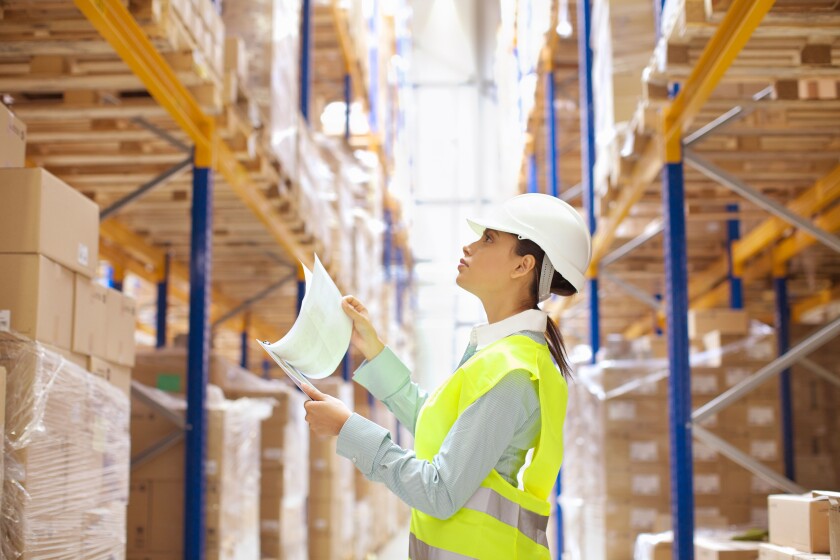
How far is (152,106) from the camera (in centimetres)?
536

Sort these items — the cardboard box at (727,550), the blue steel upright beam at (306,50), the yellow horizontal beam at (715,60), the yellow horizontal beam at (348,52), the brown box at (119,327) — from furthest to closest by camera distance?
the yellow horizontal beam at (348,52)
the blue steel upright beam at (306,50)
the cardboard box at (727,550)
the brown box at (119,327)
the yellow horizontal beam at (715,60)

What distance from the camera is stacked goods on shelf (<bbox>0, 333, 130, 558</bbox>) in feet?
10.9

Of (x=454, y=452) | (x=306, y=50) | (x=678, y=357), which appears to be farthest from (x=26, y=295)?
(x=306, y=50)

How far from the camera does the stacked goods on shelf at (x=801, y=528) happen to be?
3.86 meters

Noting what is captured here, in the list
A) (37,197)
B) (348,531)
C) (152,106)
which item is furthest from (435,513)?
(348,531)

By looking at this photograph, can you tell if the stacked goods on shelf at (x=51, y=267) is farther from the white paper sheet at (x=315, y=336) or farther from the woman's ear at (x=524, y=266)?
the woman's ear at (x=524, y=266)

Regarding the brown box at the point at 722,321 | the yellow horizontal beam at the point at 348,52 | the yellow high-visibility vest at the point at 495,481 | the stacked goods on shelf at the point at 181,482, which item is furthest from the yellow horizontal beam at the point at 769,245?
the yellow high-visibility vest at the point at 495,481

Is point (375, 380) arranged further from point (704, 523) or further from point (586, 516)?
point (586, 516)

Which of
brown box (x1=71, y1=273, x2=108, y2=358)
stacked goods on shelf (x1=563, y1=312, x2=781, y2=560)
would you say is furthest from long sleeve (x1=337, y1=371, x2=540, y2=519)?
stacked goods on shelf (x1=563, y1=312, x2=781, y2=560)

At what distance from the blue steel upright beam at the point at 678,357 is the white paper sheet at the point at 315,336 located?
2.77 meters

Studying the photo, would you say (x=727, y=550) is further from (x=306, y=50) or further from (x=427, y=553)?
(x=306, y=50)

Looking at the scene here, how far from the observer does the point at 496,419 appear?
2361 mm

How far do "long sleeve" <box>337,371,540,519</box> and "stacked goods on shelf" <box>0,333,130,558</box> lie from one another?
4.13ft

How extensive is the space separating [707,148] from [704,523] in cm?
232
